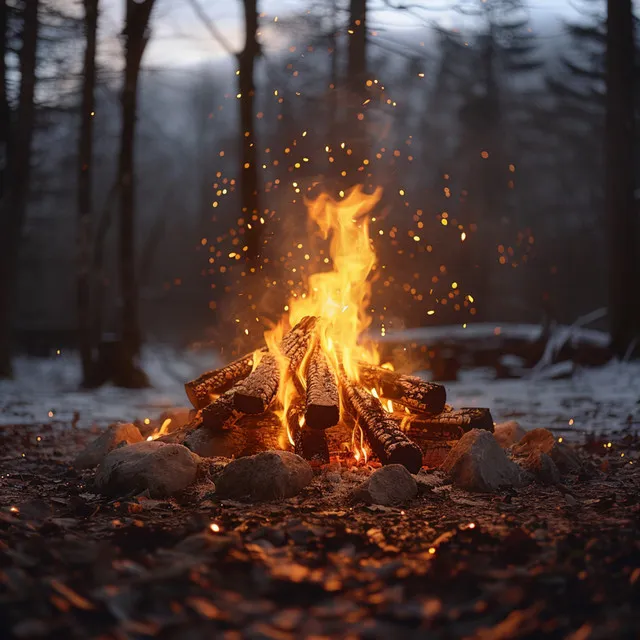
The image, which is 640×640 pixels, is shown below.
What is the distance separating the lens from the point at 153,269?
4175 centimetres

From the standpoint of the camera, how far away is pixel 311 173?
14.4 metres

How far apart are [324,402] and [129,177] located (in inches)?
362

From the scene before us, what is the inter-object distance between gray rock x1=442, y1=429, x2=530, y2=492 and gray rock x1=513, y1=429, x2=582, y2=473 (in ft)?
1.33

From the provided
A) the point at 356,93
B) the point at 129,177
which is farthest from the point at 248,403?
the point at 356,93

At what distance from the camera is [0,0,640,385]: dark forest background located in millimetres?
13000

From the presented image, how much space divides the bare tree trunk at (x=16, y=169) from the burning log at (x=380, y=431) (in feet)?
34.7

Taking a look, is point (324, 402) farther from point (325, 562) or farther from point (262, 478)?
point (325, 562)

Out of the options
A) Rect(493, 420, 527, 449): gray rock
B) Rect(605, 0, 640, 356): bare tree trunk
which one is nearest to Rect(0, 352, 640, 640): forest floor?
Rect(493, 420, 527, 449): gray rock

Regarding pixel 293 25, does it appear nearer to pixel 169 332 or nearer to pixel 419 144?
pixel 169 332

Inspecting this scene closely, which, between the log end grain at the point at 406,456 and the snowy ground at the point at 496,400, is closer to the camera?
the log end grain at the point at 406,456

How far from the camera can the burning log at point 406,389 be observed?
6113mm

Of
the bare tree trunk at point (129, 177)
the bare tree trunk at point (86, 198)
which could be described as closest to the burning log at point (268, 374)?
the bare tree trunk at point (129, 177)

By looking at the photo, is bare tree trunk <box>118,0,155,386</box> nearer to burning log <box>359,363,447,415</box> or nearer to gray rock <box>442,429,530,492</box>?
burning log <box>359,363,447,415</box>

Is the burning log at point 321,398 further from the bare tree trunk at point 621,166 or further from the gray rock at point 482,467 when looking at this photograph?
the bare tree trunk at point 621,166
